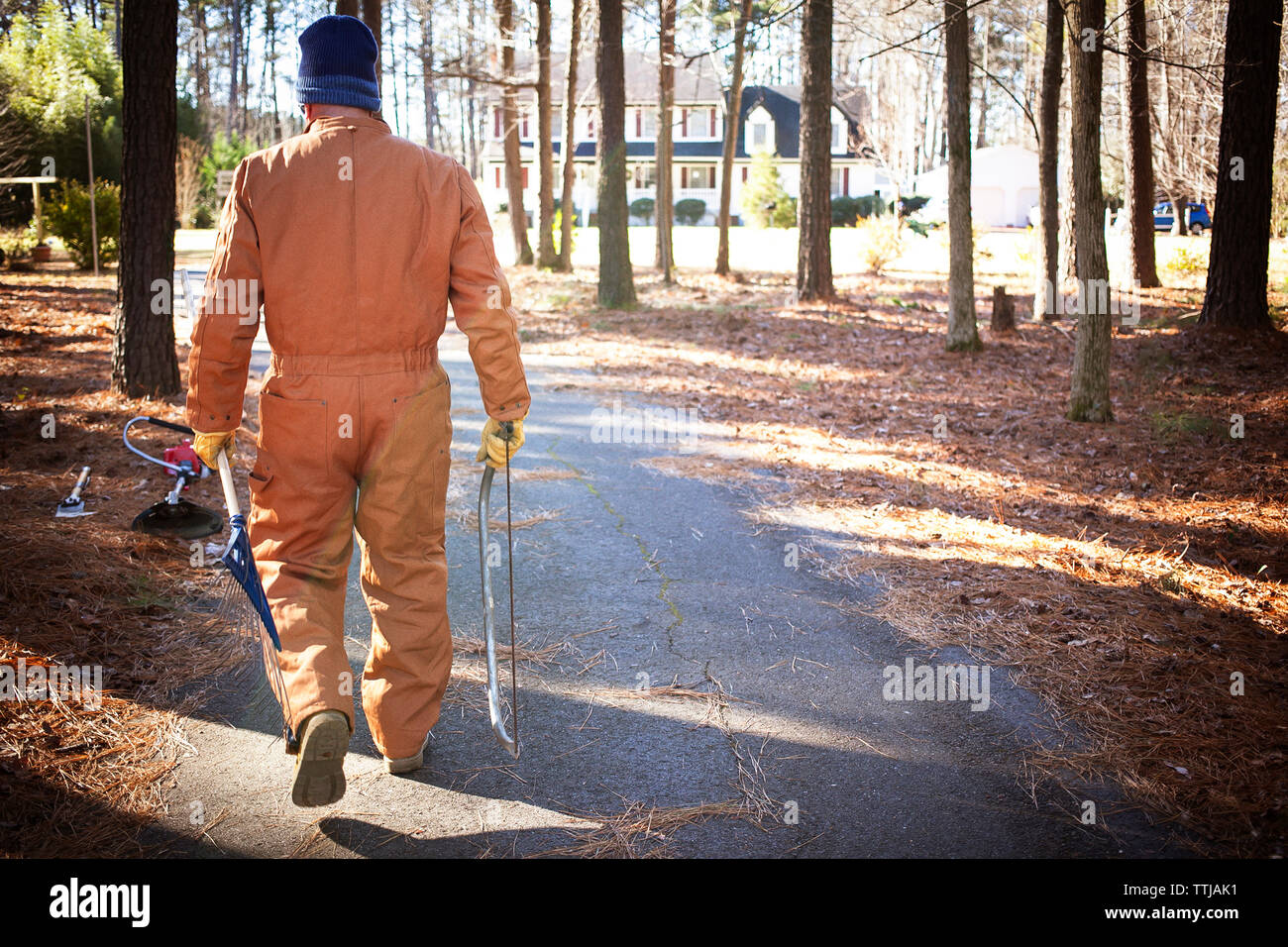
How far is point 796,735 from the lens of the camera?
157 inches

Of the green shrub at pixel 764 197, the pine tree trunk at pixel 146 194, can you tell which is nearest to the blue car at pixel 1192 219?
the green shrub at pixel 764 197

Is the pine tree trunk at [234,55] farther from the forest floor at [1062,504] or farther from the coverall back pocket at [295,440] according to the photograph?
the coverall back pocket at [295,440]

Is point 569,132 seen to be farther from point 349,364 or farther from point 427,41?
point 349,364

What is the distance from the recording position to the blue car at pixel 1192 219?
37.5 m

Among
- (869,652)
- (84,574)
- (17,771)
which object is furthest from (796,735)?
(84,574)

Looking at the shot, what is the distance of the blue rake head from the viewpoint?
→ 3404 mm

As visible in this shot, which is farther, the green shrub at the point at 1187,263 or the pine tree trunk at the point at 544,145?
the pine tree trunk at the point at 544,145

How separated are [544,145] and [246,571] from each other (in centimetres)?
2184

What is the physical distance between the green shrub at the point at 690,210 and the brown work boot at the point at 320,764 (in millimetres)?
52314

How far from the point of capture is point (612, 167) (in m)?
17.4

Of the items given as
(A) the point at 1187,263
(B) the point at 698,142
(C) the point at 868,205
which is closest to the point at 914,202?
(C) the point at 868,205

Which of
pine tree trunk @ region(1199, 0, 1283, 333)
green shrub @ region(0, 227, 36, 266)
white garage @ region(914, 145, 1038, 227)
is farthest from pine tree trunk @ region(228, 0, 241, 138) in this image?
pine tree trunk @ region(1199, 0, 1283, 333)

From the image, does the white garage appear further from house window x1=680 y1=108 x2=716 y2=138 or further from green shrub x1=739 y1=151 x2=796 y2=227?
house window x1=680 y1=108 x2=716 y2=138
